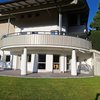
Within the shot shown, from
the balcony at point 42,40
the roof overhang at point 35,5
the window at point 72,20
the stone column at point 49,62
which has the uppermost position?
the roof overhang at point 35,5

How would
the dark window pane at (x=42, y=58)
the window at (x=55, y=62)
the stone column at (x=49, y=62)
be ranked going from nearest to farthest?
the stone column at (x=49, y=62)
the dark window pane at (x=42, y=58)
the window at (x=55, y=62)

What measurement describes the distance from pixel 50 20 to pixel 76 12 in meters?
3.76

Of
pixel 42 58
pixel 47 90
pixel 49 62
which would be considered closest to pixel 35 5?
pixel 42 58

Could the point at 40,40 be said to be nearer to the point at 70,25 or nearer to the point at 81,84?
the point at 81,84

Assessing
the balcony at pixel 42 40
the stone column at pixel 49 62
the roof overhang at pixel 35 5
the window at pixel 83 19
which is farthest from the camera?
the window at pixel 83 19

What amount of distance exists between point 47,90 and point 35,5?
1432cm

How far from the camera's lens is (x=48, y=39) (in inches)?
845

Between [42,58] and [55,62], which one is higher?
[42,58]

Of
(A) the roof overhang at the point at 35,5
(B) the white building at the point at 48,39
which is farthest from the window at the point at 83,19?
(A) the roof overhang at the point at 35,5

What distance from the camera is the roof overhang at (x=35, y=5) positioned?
24031 mm

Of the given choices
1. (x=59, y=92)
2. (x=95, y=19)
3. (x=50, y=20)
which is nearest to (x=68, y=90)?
(x=59, y=92)

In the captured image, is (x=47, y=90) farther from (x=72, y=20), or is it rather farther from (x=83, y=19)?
(x=83, y=19)

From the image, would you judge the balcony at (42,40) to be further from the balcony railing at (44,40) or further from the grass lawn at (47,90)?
the grass lawn at (47,90)

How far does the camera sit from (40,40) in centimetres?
2136
